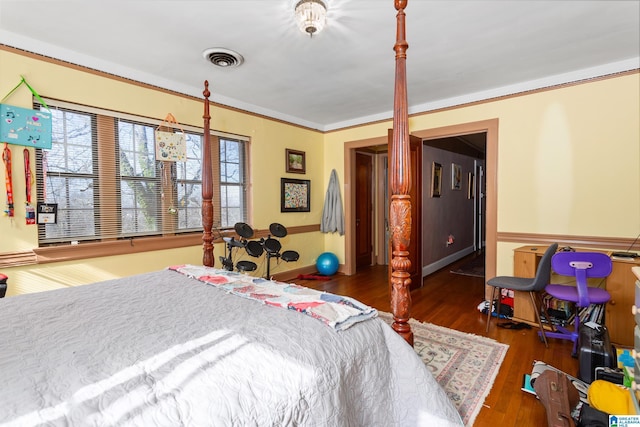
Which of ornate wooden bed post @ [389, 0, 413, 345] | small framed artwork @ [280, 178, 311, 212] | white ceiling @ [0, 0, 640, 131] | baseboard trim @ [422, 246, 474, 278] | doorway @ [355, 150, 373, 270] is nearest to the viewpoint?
ornate wooden bed post @ [389, 0, 413, 345]

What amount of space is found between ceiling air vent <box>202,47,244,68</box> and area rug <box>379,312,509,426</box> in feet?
9.47

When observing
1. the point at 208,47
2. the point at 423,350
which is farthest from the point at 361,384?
the point at 208,47

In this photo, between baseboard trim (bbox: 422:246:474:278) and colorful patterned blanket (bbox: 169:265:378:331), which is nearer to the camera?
colorful patterned blanket (bbox: 169:265:378:331)

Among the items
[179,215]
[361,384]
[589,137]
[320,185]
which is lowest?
[361,384]

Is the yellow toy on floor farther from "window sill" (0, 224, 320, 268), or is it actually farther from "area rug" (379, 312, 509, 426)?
"window sill" (0, 224, 320, 268)

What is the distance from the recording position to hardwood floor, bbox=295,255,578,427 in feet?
5.92

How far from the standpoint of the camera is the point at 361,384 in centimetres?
128

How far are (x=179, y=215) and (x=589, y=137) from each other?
4.26 m

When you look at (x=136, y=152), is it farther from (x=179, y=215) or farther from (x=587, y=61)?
(x=587, y=61)

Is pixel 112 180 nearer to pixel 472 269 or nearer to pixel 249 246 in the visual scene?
pixel 249 246

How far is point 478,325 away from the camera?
9.79 ft

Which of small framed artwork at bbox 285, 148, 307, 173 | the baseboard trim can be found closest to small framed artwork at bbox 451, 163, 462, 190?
the baseboard trim

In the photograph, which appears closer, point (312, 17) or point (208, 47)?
point (312, 17)

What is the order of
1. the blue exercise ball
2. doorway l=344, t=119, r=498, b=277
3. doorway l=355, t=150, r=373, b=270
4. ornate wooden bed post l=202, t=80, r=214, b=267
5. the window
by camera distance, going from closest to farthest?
the window < ornate wooden bed post l=202, t=80, r=214, b=267 < doorway l=344, t=119, r=498, b=277 < the blue exercise ball < doorway l=355, t=150, r=373, b=270
